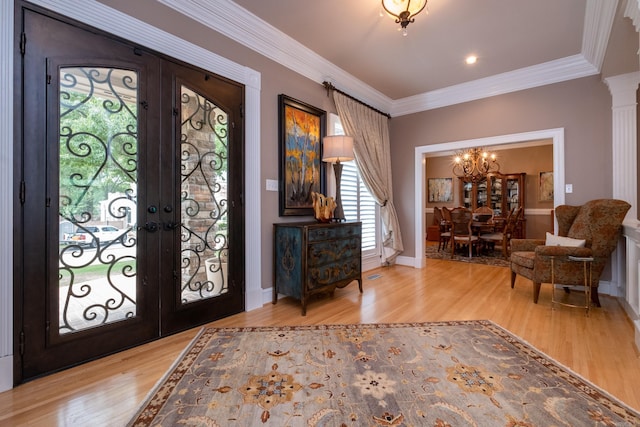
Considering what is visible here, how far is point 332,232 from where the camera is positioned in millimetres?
3195

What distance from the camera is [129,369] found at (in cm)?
191

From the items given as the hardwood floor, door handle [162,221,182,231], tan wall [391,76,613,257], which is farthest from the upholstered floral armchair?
door handle [162,221,182,231]

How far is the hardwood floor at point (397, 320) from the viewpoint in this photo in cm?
156

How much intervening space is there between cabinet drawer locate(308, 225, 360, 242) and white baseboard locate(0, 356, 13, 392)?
220 cm

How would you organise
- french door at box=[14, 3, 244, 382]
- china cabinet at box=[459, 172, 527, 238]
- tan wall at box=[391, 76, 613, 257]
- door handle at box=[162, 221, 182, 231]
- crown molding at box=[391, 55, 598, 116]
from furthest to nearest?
china cabinet at box=[459, 172, 527, 238]
crown molding at box=[391, 55, 598, 116]
tan wall at box=[391, 76, 613, 257]
door handle at box=[162, 221, 182, 231]
french door at box=[14, 3, 244, 382]

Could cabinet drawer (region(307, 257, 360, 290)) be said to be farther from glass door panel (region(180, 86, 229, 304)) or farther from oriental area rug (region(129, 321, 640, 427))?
glass door panel (region(180, 86, 229, 304))

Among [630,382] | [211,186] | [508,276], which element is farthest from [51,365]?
[508,276]

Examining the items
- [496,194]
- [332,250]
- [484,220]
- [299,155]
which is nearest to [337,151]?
[299,155]

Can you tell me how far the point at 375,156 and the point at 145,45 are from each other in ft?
11.1

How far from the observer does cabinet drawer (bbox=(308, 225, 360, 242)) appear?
2.97 metres

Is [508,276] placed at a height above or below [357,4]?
below

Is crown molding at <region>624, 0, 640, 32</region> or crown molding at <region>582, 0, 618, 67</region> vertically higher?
crown molding at <region>582, 0, 618, 67</region>

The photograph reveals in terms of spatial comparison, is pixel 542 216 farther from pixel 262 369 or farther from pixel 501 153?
pixel 262 369

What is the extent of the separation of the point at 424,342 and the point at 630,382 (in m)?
1.17
